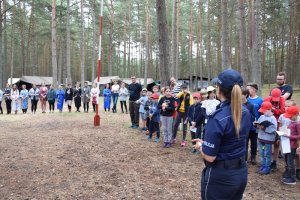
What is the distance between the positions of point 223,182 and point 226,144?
32cm

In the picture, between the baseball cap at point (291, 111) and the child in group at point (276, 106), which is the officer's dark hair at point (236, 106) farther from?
the child in group at point (276, 106)

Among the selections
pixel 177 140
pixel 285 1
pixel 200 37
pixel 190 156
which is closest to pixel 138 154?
pixel 190 156

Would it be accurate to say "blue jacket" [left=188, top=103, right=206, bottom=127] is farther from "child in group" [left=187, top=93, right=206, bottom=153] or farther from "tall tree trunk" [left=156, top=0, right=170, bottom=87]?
"tall tree trunk" [left=156, top=0, right=170, bottom=87]

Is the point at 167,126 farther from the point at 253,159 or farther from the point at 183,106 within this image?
the point at 253,159

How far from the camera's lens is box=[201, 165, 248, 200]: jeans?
7.94 ft

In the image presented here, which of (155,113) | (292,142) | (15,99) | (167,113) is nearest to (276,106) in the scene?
(292,142)

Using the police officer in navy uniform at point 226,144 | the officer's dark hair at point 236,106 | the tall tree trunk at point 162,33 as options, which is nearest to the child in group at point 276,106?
the police officer in navy uniform at point 226,144

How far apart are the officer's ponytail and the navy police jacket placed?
0.03 metres

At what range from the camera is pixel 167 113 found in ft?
25.9

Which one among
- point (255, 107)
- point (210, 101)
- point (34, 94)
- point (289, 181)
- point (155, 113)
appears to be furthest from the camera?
point (34, 94)

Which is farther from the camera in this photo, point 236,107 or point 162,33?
point 162,33

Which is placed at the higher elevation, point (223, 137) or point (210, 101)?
point (210, 101)

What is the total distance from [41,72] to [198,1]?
116ft

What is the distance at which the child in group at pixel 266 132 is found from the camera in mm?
5824
